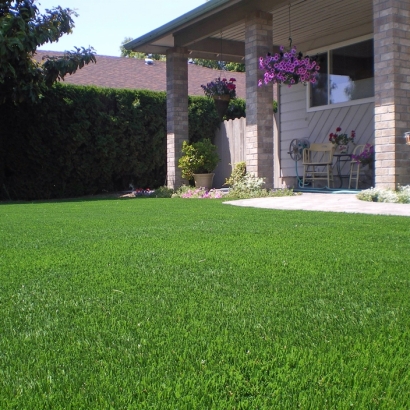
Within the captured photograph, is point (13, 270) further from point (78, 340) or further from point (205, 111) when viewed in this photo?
point (205, 111)

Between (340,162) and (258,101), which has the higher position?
(258,101)

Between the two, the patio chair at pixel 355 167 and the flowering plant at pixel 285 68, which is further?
the patio chair at pixel 355 167

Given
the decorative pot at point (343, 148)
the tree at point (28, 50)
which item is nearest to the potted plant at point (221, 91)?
the decorative pot at point (343, 148)

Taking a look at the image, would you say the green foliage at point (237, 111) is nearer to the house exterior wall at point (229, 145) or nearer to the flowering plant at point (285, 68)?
the house exterior wall at point (229, 145)

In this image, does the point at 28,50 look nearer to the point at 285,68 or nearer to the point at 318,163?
the point at 285,68

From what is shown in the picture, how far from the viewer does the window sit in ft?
33.2

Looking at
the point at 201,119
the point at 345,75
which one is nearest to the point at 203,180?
the point at 201,119

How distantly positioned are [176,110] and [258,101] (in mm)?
3132

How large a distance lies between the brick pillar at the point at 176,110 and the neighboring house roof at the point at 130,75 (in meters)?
3.40

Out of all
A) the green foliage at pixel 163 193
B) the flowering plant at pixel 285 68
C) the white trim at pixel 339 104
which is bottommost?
the green foliage at pixel 163 193

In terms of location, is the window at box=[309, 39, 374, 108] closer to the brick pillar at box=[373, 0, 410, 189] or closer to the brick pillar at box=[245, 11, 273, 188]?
the brick pillar at box=[245, 11, 273, 188]

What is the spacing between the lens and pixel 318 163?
33.2 ft

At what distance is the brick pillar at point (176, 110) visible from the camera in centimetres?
A: 1175

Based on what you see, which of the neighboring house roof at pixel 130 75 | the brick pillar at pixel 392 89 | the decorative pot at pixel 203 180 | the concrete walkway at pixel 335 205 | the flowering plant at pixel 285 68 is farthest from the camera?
the neighboring house roof at pixel 130 75
